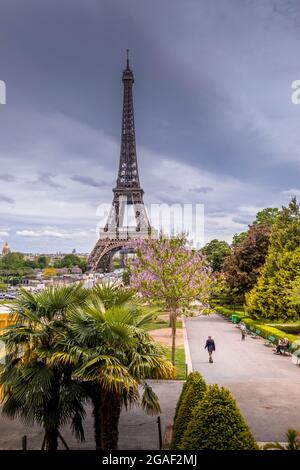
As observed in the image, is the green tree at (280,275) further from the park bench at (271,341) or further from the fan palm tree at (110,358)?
the fan palm tree at (110,358)

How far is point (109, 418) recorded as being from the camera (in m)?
8.08

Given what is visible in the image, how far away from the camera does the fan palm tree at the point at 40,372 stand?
25.1ft

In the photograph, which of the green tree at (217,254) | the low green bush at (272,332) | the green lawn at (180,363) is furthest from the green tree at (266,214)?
the green lawn at (180,363)

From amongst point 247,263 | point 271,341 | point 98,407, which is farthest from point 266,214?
point 98,407

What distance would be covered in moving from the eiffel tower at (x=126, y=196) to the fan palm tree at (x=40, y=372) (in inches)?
2894

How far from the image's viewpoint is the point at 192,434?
574 cm

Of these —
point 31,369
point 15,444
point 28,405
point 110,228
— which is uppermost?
point 110,228

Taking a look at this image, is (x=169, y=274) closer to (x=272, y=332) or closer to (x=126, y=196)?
(x=272, y=332)

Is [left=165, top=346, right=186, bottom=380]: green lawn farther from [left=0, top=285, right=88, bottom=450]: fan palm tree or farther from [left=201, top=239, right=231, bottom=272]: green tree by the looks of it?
[left=201, top=239, right=231, bottom=272]: green tree

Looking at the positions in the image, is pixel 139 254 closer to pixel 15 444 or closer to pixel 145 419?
pixel 145 419

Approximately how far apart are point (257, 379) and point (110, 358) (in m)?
10.2
